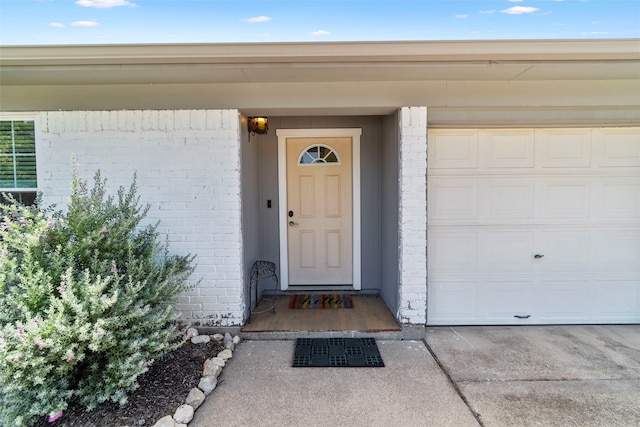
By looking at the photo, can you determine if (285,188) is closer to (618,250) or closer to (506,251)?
(506,251)

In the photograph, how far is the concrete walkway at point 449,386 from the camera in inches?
87.3

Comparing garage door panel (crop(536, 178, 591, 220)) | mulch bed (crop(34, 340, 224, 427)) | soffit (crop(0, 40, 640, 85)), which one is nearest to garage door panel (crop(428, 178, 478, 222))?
garage door panel (crop(536, 178, 591, 220))

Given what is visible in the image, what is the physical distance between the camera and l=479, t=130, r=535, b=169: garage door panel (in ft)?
11.6

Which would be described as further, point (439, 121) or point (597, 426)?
point (439, 121)

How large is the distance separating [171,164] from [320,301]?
2.27m

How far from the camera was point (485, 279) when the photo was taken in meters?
3.66

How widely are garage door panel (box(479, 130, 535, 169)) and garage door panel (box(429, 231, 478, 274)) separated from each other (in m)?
0.80

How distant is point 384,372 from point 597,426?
136 centimetres

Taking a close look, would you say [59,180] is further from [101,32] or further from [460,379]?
[460,379]

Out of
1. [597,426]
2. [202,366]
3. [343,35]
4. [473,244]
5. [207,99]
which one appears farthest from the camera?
[473,244]

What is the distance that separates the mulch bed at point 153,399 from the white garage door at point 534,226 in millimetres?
2432

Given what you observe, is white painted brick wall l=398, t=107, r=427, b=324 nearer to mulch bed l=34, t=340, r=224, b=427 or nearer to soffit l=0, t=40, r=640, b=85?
soffit l=0, t=40, r=640, b=85

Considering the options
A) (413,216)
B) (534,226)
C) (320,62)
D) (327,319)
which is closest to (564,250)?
(534,226)

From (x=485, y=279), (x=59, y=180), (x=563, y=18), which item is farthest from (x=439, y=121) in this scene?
(x=59, y=180)
